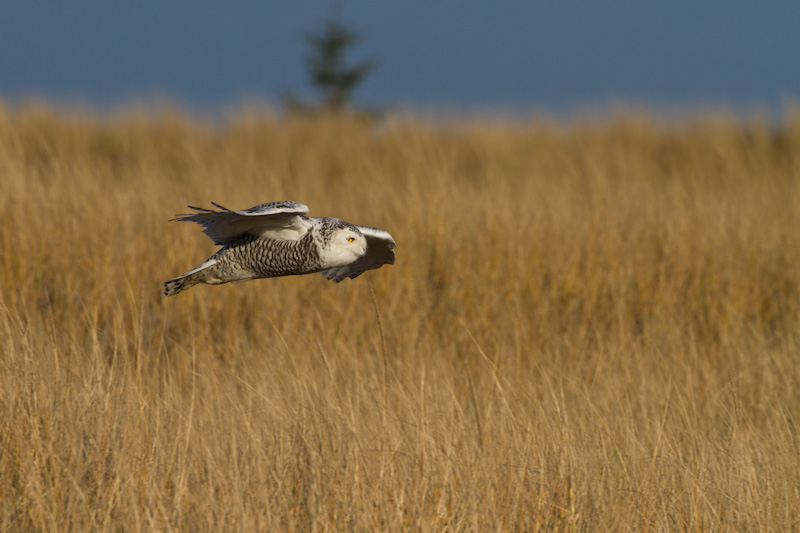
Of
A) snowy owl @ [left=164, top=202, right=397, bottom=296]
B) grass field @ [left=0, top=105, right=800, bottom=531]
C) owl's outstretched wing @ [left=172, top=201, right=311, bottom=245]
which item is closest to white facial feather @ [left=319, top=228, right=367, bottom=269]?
snowy owl @ [left=164, top=202, right=397, bottom=296]

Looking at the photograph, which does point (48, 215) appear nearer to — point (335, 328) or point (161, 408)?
point (335, 328)

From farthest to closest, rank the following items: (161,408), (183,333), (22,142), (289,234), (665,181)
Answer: (665,181), (22,142), (183,333), (161,408), (289,234)

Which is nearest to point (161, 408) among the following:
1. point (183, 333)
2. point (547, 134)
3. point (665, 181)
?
point (183, 333)

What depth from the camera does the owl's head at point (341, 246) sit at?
300 cm

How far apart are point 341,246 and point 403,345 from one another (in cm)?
250

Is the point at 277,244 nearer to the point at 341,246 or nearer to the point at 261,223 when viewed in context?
the point at 261,223

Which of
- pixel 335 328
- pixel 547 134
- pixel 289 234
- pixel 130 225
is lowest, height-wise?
pixel 335 328

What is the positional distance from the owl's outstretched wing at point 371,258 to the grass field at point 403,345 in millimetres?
345

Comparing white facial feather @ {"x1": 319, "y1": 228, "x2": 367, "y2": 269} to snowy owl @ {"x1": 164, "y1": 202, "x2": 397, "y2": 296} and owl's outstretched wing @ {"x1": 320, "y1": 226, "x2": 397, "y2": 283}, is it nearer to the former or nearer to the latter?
snowy owl @ {"x1": 164, "y1": 202, "x2": 397, "y2": 296}

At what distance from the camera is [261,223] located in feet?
10.1

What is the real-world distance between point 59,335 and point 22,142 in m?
5.42

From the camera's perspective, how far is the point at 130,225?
6.02m

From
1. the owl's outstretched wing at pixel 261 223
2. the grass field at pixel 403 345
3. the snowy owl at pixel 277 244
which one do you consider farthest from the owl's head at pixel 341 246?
the grass field at pixel 403 345

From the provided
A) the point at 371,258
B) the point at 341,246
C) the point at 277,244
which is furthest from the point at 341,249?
the point at 371,258
